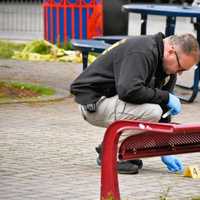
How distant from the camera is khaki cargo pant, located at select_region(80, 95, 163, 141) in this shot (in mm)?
6574

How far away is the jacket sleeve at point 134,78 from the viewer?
6312 mm

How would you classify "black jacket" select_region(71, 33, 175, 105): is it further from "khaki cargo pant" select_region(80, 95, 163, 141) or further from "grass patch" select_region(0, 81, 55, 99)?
"grass patch" select_region(0, 81, 55, 99)

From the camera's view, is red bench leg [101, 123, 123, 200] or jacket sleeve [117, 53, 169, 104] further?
jacket sleeve [117, 53, 169, 104]

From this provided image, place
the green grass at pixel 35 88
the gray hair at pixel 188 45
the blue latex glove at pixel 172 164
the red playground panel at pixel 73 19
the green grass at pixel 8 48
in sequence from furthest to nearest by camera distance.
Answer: the red playground panel at pixel 73 19, the green grass at pixel 8 48, the green grass at pixel 35 88, the blue latex glove at pixel 172 164, the gray hair at pixel 188 45

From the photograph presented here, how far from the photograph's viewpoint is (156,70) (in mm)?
6562

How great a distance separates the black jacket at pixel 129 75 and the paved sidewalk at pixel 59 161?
2.01ft

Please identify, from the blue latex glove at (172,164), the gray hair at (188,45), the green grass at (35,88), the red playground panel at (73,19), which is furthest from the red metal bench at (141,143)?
the red playground panel at (73,19)

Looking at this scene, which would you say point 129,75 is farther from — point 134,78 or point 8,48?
point 8,48

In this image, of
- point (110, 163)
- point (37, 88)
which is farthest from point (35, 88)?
point (110, 163)

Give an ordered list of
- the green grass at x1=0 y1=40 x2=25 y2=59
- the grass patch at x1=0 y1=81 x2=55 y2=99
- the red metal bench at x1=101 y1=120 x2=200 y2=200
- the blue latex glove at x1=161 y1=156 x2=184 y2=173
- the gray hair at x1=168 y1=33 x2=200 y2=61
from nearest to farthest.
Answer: the red metal bench at x1=101 y1=120 x2=200 y2=200 < the gray hair at x1=168 y1=33 x2=200 y2=61 < the blue latex glove at x1=161 y1=156 x2=184 y2=173 < the grass patch at x1=0 y1=81 x2=55 y2=99 < the green grass at x1=0 y1=40 x2=25 y2=59

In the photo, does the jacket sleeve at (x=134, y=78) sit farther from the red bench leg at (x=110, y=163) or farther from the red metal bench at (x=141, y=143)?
the red bench leg at (x=110, y=163)

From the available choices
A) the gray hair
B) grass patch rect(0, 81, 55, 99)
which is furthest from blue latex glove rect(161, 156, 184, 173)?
grass patch rect(0, 81, 55, 99)

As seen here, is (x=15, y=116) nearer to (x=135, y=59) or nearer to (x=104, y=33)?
(x=135, y=59)

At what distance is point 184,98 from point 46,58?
4.01m
